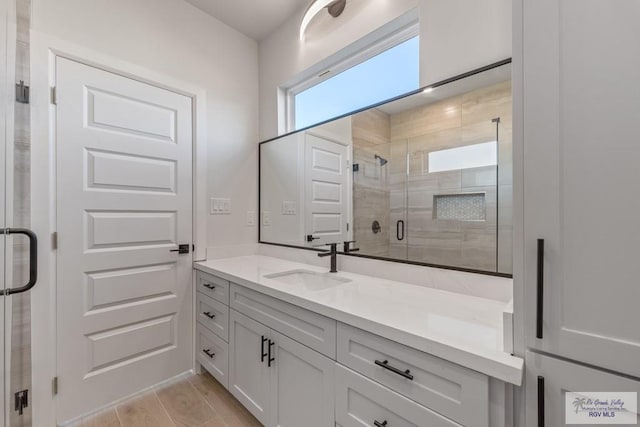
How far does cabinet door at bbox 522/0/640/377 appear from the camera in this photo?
0.65 metres

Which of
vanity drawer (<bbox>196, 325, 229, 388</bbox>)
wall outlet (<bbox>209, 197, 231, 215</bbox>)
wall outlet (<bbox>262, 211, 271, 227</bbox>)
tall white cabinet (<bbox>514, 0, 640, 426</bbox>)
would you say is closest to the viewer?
tall white cabinet (<bbox>514, 0, 640, 426</bbox>)

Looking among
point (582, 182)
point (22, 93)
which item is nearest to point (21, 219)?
point (22, 93)

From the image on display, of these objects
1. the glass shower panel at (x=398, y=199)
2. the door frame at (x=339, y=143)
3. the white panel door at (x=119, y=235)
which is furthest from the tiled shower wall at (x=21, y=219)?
the glass shower panel at (x=398, y=199)

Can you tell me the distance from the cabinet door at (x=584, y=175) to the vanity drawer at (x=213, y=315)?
1612 mm

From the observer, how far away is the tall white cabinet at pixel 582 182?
0.65 meters

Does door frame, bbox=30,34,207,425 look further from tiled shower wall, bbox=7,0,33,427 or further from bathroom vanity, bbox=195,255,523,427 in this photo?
bathroom vanity, bbox=195,255,523,427

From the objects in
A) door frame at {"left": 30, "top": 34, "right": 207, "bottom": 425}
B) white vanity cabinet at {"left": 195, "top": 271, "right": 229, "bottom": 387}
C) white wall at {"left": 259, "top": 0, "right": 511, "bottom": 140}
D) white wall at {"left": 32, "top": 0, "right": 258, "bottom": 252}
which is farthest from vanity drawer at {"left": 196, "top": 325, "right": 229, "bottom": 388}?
white wall at {"left": 259, "top": 0, "right": 511, "bottom": 140}

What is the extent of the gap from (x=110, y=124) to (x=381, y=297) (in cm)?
191

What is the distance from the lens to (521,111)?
78 centimetres

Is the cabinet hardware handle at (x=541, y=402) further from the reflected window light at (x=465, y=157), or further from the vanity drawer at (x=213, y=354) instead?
the vanity drawer at (x=213, y=354)

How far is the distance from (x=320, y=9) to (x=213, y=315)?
2.10 m

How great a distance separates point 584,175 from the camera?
693 mm

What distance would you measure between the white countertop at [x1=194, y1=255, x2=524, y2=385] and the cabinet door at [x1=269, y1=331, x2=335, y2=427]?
8.8 inches

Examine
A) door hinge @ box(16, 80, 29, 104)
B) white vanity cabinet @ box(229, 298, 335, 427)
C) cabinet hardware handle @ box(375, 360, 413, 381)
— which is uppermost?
door hinge @ box(16, 80, 29, 104)
